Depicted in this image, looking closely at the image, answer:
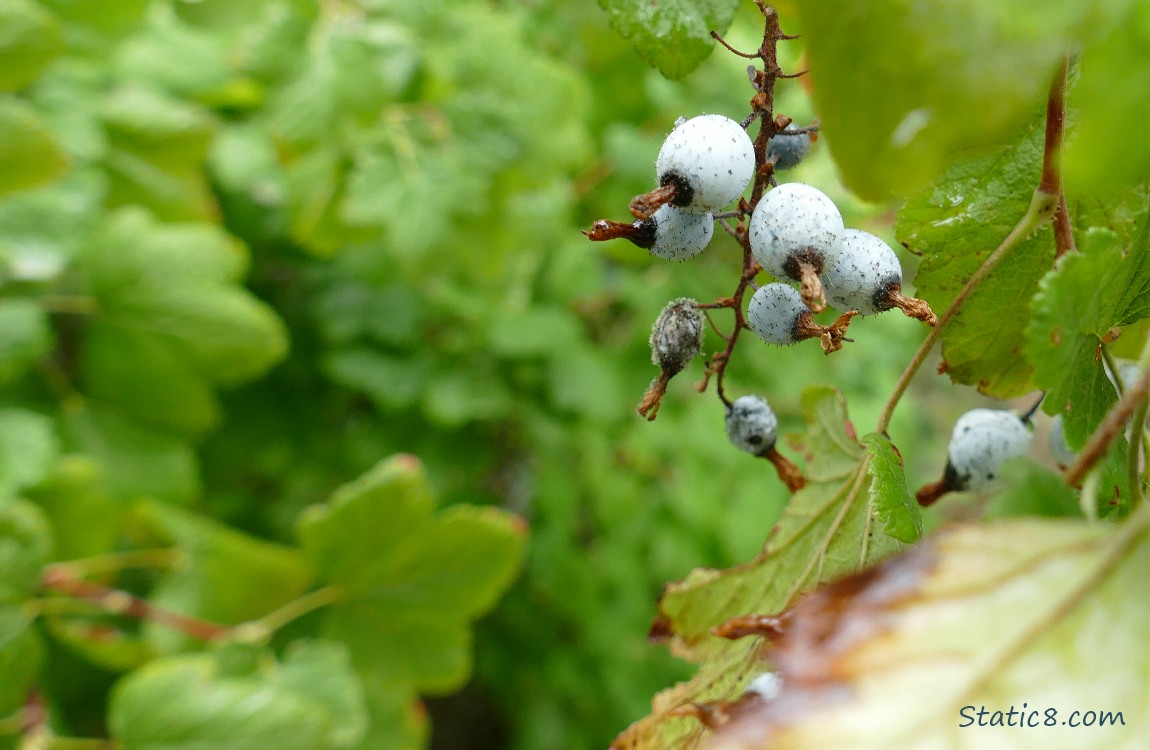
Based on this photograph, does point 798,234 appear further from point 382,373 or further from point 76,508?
point 382,373

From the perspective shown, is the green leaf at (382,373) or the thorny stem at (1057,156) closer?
the thorny stem at (1057,156)

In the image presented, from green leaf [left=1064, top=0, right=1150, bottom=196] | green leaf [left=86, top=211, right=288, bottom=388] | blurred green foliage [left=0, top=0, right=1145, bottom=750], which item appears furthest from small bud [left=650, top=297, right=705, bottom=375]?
green leaf [left=86, top=211, right=288, bottom=388]

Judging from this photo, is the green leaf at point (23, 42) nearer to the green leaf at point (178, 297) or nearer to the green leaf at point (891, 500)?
the green leaf at point (178, 297)

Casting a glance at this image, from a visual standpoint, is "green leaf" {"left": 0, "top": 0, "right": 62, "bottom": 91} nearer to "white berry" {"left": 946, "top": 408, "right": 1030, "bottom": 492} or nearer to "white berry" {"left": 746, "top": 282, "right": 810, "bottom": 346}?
"white berry" {"left": 746, "top": 282, "right": 810, "bottom": 346}

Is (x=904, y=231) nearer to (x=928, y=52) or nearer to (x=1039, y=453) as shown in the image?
(x=928, y=52)

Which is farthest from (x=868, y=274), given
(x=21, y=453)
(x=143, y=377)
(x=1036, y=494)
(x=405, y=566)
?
(x=143, y=377)

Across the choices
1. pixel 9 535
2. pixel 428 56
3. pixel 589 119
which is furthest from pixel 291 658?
pixel 589 119

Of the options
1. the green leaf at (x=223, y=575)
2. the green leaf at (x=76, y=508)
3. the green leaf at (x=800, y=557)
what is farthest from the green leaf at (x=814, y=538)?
the green leaf at (x=76, y=508)
